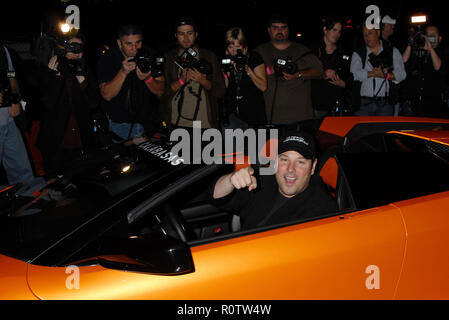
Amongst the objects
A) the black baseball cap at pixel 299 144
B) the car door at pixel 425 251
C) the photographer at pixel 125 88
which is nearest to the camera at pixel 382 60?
the photographer at pixel 125 88

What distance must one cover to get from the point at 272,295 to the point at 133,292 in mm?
473

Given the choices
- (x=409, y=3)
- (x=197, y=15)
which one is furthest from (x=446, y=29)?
(x=197, y=15)

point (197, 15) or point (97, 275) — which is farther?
point (197, 15)

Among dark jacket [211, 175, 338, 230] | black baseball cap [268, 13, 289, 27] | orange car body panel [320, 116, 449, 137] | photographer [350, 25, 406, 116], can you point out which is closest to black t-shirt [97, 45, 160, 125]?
black baseball cap [268, 13, 289, 27]

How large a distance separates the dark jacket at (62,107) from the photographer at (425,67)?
12.7ft

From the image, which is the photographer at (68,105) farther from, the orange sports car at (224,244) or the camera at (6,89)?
the orange sports car at (224,244)

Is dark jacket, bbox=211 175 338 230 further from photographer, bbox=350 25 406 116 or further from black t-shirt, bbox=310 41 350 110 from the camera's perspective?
photographer, bbox=350 25 406 116

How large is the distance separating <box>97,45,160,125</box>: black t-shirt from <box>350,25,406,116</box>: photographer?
2.30 m

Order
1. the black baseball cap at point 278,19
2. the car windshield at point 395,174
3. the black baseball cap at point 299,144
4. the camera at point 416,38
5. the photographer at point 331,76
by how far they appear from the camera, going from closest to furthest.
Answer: the car windshield at point 395,174
the black baseball cap at point 299,144
the black baseball cap at point 278,19
the photographer at point 331,76
the camera at point 416,38

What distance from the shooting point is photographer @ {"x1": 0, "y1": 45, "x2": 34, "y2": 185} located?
3371mm

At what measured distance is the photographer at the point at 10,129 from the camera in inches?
133

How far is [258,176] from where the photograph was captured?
2.07 metres

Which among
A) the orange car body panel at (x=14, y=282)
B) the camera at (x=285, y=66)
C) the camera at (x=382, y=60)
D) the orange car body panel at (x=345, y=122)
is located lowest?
the orange car body panel at (x=14, y=282)
